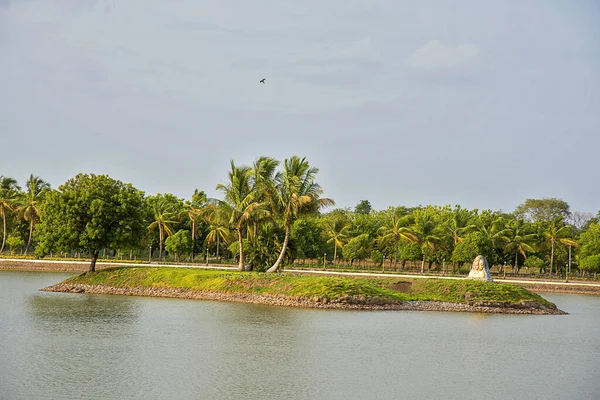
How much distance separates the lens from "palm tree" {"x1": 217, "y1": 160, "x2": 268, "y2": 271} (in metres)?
57.0

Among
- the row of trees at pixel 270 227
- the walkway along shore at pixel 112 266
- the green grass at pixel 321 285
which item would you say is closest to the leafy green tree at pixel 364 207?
the row of trees at pixel 270 227

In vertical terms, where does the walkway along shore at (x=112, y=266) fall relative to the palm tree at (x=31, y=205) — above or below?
below

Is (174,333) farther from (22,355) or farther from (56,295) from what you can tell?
(56,295)

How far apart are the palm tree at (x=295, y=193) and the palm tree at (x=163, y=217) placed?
45480mm

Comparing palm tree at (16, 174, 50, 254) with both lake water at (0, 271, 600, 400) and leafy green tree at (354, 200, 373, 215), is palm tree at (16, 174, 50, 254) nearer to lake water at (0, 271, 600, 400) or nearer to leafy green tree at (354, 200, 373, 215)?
lake water at (0, 271, 600, 400)

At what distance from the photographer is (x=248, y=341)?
3005 centimetres

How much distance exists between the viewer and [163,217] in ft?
335

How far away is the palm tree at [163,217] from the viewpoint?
331ft

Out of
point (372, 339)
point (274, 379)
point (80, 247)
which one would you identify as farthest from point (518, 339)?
point (80, 247)

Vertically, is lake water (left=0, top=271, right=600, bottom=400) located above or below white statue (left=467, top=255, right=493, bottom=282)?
below

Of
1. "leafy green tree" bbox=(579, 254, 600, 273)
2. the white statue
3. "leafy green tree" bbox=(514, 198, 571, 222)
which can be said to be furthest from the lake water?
"leafy green tree" bbox=(514, 198, 571, 222)

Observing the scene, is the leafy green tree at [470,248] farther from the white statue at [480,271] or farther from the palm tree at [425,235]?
the white statue at [480,271]

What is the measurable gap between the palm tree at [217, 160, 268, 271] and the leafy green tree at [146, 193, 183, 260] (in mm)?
42303

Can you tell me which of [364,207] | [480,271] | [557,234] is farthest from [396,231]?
[364,207]
